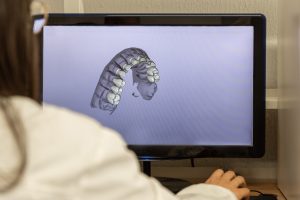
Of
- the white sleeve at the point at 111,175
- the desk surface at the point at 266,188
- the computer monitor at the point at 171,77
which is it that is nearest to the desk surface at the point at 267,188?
the desk surface at the point at 266,188

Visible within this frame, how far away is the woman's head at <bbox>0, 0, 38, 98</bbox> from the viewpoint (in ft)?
1.71

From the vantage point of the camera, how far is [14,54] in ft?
1.75

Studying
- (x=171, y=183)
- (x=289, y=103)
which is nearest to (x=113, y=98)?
(x=171, y=183)

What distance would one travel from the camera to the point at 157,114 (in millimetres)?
1037

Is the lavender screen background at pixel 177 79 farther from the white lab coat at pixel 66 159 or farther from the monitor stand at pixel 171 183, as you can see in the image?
the white lab coat at pixel 66 159

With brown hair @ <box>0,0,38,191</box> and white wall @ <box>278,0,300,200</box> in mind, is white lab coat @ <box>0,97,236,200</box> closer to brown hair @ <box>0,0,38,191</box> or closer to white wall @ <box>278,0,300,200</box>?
brown hair @ <box>0,0,38,191</box>

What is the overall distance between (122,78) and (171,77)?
9 cm

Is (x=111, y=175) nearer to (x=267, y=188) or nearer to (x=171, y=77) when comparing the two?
(x=171, y=77)

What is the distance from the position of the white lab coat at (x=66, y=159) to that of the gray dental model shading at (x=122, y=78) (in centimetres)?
49

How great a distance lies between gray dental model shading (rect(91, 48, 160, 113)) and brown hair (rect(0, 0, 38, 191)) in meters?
0.47

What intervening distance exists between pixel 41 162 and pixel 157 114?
0.56 metres

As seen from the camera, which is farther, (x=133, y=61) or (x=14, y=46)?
(x=133, y=61)

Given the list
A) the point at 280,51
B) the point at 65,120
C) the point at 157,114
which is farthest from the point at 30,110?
the point at 280,51

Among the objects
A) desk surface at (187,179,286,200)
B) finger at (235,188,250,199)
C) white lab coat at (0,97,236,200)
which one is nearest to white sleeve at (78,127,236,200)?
white lab coat at (0,97,236,200)
